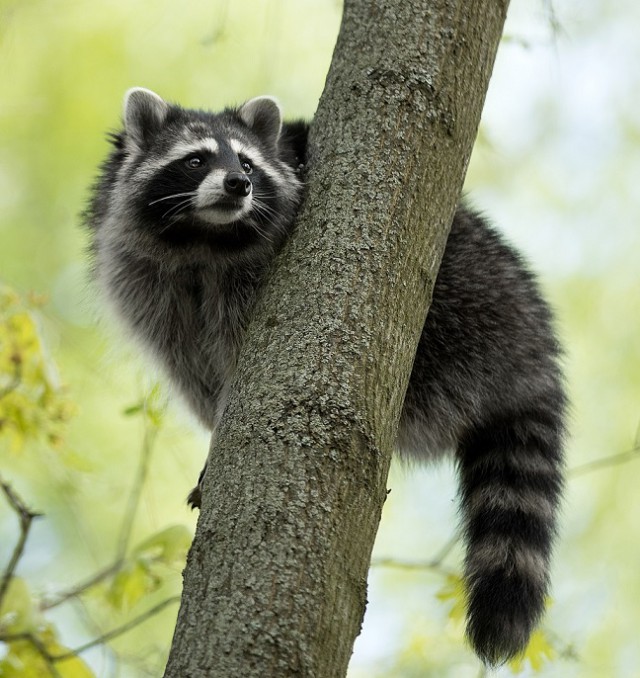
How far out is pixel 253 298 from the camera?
12.6 ft

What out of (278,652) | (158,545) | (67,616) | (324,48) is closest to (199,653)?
(278,652)

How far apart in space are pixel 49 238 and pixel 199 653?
5.94 m

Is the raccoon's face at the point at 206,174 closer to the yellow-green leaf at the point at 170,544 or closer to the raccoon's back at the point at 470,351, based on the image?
the raccoon's back at the point at 470,351

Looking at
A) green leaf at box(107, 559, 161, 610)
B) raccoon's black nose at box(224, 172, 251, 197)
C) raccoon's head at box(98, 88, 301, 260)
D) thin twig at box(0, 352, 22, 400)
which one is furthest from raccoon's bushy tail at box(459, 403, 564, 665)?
thin twig at box(0, 352, 22, 400)

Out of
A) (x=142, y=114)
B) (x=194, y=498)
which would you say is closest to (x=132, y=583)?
(x=194, y=498)

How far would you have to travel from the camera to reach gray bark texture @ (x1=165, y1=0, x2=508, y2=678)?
211cm

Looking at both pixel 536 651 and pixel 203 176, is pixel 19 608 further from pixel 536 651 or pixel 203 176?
pixel 536 651

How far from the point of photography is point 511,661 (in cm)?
357

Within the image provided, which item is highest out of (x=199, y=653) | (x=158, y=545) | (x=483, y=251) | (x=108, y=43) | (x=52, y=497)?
(x=108, y=43)

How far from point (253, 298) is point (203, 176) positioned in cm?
61

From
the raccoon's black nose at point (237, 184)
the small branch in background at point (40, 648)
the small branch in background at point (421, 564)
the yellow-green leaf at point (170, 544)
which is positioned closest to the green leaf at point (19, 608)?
the small branch in background at point (40, 648)

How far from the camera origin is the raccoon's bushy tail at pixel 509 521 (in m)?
3.47

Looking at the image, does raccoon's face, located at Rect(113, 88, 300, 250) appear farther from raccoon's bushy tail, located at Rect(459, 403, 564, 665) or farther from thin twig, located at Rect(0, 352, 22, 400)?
raccoon's bushy tail, located at Rect(459, 403, 564, 665)

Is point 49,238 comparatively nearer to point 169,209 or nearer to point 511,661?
point 169,209
